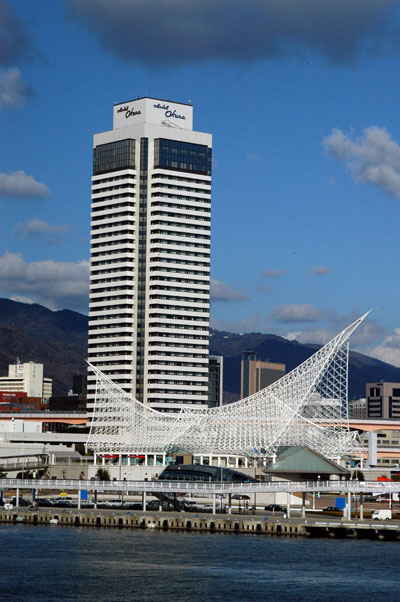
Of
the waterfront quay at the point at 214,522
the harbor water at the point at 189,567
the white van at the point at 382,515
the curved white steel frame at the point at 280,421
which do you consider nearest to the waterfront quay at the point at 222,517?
the waterfront quay at the point at 214,522

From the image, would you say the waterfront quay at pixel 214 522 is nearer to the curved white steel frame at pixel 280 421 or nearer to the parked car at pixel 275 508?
the parked car at pixel 275 508

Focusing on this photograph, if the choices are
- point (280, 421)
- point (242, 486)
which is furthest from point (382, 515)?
point (280, 421)

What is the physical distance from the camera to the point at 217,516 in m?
132

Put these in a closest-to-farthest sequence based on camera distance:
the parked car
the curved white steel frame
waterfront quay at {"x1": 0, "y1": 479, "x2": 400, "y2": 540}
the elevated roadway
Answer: waterfront quay at {"x1": 0, "y1": 479, "x2": 400, "y2": 540} → the elevated roadway → the parked car → the curved white steel frame

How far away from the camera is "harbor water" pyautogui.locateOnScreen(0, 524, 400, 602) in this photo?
284ft

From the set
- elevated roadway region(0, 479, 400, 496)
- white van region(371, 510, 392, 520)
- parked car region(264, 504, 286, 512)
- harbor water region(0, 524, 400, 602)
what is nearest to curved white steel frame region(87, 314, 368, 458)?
parked car region(264, 504, 286, 512)

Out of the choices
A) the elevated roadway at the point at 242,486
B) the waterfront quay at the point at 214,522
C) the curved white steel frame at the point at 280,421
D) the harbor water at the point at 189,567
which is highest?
the curved white steel frame at the point at 280,421

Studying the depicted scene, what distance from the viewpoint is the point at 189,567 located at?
96750mm

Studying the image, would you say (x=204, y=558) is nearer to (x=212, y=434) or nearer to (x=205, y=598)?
(x=205, y=598)

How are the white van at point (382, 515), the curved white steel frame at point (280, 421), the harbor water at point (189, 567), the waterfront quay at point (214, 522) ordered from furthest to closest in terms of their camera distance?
the curved white steel frame at point (280, 421) < the white van at point (382, 515) < the waterfront quay at point (214, 522) < the harbor water at point (189, 567)

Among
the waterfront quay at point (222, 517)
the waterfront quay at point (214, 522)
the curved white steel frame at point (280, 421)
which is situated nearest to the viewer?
the waterfront quay at point (214, 522)

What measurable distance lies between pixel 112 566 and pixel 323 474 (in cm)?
→ 7655

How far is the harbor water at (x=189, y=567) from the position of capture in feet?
284

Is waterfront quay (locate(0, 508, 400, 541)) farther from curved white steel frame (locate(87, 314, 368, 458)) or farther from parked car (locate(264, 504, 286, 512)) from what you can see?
curved white steel frame (locate(87, 314, 368, 458))
